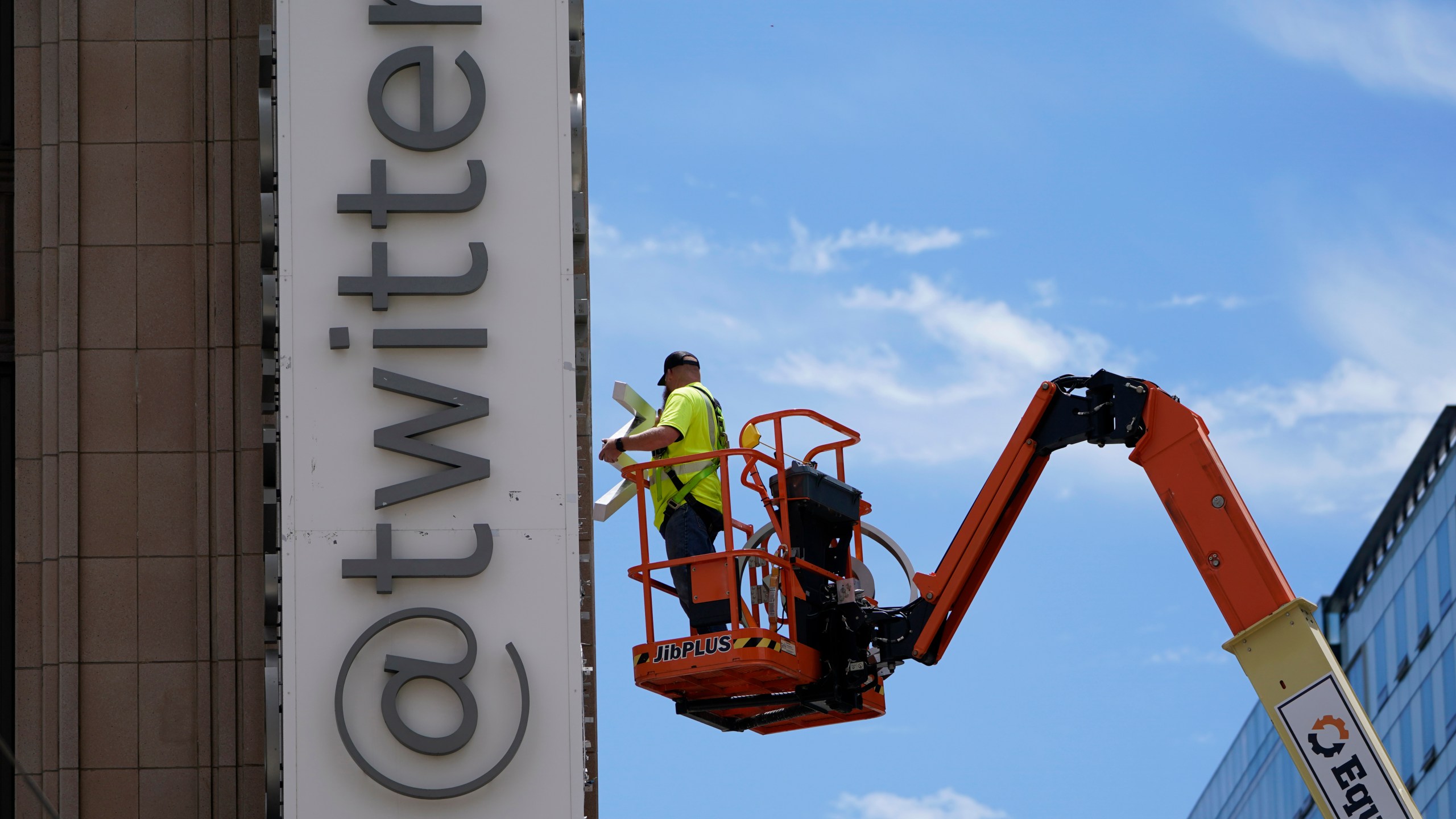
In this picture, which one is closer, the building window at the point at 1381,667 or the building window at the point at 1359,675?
the building window at the point at 1381,667

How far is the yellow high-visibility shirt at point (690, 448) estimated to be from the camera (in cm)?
1508

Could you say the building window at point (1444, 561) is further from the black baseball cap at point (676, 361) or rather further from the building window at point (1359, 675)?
the black baseball cap at point (676, 361)

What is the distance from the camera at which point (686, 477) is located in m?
15.1

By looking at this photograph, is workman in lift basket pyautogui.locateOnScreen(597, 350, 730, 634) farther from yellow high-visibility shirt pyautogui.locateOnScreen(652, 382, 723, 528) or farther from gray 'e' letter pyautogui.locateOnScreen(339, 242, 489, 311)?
gray 'e' letter pyautogui.locateOnScreen(339, 242, 489, 311)

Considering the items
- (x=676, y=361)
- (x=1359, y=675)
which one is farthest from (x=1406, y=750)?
(x=676, y=361)

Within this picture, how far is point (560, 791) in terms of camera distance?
14430 mm

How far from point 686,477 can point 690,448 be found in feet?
0.75

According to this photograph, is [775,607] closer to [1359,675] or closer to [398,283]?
[398,283]

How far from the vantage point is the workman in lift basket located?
14812mm

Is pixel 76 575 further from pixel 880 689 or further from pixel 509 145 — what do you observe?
pixel 880 689

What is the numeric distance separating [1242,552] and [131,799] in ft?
27.6

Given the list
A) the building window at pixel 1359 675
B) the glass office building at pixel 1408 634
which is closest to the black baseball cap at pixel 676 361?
the glass office building at pixel 1408 634

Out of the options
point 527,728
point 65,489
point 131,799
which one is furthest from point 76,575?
point 527,728

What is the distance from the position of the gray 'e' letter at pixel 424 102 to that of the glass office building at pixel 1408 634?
130 feet
